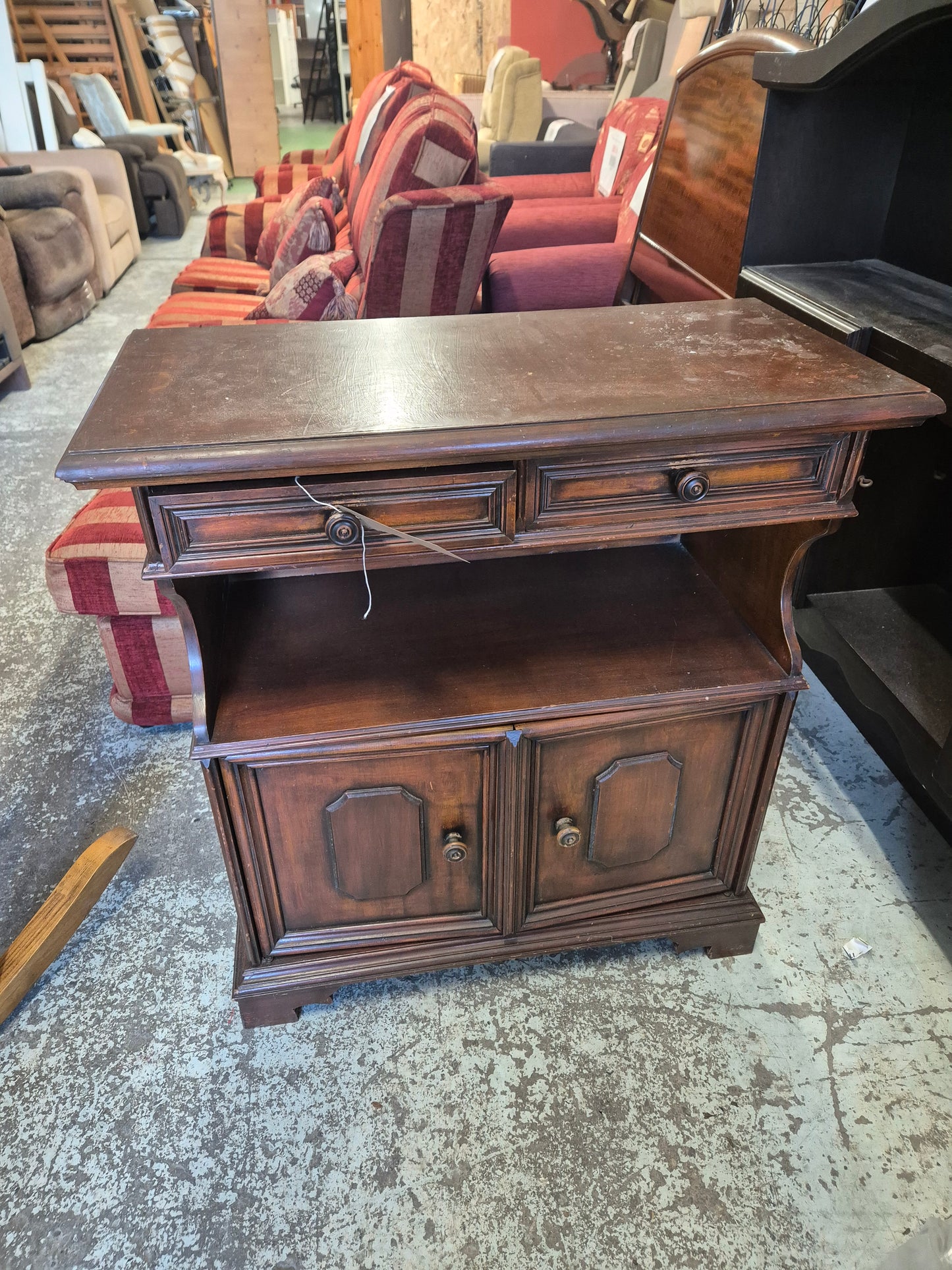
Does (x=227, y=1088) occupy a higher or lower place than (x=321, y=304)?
lower

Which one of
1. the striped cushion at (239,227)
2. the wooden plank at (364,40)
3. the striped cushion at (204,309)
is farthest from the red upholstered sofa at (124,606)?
the wooden plank at (364,40)

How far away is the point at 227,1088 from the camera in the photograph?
1.16m

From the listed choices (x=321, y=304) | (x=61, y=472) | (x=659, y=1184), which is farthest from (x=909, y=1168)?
(x=321, y=304)

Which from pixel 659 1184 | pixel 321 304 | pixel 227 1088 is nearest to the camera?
pixel 659 1184

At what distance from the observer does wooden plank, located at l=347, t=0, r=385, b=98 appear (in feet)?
20.9

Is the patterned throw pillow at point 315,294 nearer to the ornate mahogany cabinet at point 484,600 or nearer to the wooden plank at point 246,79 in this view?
the ornate mahogany cabinet at point 484,600

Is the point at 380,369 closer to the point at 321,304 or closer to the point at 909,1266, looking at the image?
the point at 909,1266

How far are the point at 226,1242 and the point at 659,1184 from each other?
53cm

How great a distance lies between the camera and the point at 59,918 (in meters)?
1.30

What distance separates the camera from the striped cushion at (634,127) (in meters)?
3.03

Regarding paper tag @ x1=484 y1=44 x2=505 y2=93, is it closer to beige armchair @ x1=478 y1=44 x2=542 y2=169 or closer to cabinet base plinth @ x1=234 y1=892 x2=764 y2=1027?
beige armchair @ x1=478 y1=44 x2=542 y2=169

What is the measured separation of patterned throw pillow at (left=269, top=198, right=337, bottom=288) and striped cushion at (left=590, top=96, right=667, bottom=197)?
114 centimetres

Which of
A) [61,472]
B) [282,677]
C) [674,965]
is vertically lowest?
[674,965]

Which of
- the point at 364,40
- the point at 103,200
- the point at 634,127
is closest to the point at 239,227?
the point at 634,127
